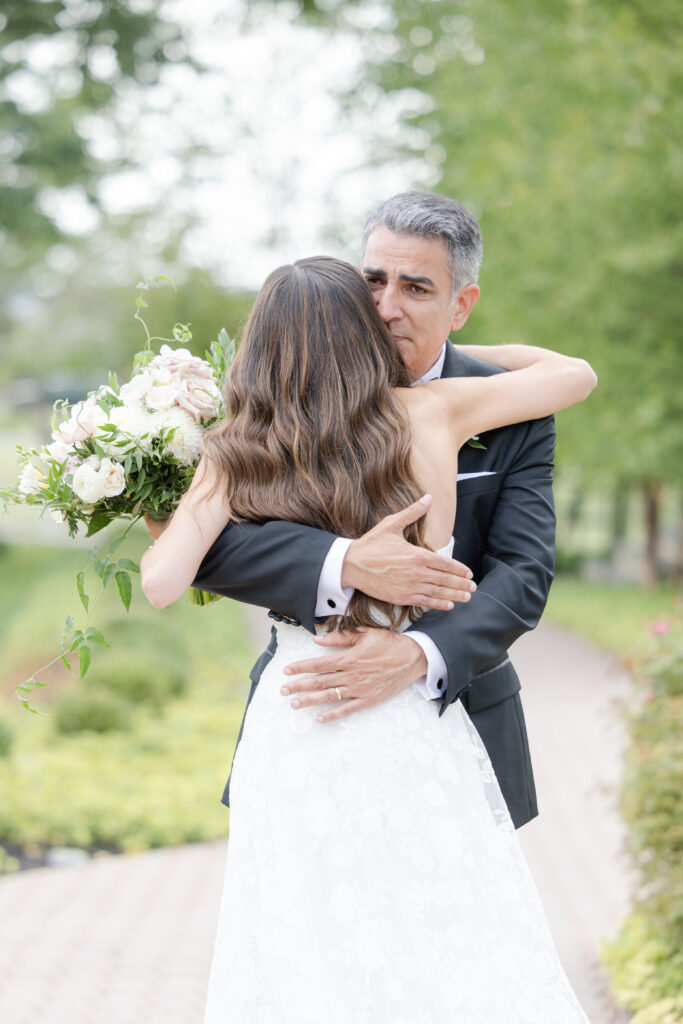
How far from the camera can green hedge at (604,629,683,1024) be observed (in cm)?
434

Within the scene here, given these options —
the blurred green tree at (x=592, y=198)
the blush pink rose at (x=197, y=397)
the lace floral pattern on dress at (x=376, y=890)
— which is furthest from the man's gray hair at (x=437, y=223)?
the blurred green tree at (x=592, y=198)

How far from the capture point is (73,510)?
254 centimetres

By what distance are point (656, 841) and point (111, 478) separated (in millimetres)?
3062

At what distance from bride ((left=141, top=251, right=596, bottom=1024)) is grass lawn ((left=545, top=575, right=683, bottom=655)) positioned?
38.5 feet

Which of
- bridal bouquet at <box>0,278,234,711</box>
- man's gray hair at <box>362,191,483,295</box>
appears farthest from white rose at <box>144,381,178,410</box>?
man's gray hair at <box>362,191,483,295</box>

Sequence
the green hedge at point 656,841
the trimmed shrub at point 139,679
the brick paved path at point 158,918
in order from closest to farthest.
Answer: the green hedge at point 656,841, the brick paved path at point 158,918, the trimmed shrub at point 139,679

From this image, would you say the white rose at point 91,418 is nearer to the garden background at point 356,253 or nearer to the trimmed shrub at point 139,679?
the garden background at point 356,253

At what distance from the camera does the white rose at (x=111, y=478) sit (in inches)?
94.7

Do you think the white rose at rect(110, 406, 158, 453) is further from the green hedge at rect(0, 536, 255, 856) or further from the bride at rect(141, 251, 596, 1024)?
the green hedge at rect(0, 536, 255, 856)

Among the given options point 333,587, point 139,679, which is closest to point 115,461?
point 333,587

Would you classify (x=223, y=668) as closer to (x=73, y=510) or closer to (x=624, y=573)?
(x=73, y=510)

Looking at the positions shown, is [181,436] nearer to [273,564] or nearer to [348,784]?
[273,564]

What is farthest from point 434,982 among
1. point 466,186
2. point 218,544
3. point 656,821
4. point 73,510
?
point 466,186

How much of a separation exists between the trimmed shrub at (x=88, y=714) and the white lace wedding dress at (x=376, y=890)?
6819 millimetres
